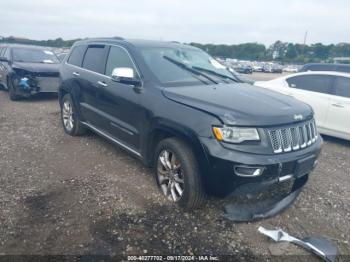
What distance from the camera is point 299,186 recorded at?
3.56m

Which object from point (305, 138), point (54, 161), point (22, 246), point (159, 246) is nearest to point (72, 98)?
point (54, 161)

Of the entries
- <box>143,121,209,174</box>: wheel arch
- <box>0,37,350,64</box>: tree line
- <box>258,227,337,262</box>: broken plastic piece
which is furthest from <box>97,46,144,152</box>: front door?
<box>0,37,350,64</box>: tree line

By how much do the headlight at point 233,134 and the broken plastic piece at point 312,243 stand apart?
3.19 feet

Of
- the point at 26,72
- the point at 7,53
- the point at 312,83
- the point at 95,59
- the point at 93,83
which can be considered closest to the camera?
the point at 93,83

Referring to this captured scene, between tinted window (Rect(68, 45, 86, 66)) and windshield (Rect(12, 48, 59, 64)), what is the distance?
441cm

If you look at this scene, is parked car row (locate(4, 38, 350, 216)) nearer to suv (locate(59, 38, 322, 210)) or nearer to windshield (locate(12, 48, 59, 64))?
suv (locate(59, 38, 322, 210))

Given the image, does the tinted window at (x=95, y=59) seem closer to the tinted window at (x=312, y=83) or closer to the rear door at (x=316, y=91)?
the rear door at (x=316, y=91)

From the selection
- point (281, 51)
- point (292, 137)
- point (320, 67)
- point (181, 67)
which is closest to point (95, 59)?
point (181, 67)

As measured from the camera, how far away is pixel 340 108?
6223mm

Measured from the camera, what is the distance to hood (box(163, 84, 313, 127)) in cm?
294

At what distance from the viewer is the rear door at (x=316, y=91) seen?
647cm

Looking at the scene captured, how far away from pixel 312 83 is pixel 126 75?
15.9 ft

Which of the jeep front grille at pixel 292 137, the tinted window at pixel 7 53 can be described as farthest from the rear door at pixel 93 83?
the tinted window at pixel 7 53

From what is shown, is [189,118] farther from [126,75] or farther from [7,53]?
[7,53]
